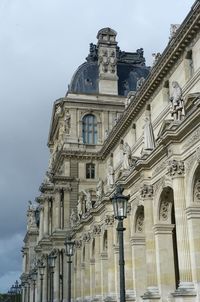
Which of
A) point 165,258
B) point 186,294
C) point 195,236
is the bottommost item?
point 186,294

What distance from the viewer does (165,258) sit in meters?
26.2

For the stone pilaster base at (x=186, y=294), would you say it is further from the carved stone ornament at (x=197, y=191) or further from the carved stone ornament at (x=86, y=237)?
the carved stone ornament at (x=86, y=237)

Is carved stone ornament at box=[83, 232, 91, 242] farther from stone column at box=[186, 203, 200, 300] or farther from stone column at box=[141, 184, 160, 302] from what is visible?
stone column at box=[186, 203, 200, 300]

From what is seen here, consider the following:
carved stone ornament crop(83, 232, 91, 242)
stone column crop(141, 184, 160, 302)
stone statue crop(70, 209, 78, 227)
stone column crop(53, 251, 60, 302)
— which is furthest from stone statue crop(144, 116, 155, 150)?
stone column crop(53, 251, 60, 302)

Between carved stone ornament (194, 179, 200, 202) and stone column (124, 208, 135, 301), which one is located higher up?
carved stone ornament (194, 179, 200, 202)

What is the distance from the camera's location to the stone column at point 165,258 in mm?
25766

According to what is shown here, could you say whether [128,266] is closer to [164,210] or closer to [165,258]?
[165,258]

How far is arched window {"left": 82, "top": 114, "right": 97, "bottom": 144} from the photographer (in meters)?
58.6

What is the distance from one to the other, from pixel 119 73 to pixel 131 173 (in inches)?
1388

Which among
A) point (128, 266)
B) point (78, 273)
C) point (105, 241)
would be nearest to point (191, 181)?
point (128, 266)

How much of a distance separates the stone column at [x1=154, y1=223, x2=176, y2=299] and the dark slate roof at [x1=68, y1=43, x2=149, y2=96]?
3600cm

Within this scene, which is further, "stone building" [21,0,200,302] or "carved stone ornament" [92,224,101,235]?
"carved stone ornament" [92,224,101,235]

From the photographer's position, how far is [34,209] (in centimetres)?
10525

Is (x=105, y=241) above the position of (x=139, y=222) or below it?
below
